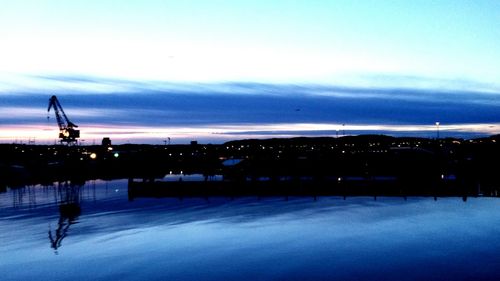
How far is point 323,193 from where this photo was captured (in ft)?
161

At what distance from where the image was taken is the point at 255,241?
992 inches

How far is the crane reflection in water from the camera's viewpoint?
26.1 meters

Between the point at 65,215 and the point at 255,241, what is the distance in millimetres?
17860

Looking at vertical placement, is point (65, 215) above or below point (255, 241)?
above

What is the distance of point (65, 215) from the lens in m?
35.8

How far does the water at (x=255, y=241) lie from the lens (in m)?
19.4

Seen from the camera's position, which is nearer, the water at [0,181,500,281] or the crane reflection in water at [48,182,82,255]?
the water at [0,181,500,281]

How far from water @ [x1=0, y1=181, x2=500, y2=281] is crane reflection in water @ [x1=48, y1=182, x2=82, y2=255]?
0.08 meters

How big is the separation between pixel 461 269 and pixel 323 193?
30.1 metres

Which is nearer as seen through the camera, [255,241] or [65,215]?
[255,241]

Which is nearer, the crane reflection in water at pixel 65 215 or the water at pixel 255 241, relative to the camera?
the water at pixel 255 241

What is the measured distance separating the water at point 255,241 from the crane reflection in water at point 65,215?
78 millimetres

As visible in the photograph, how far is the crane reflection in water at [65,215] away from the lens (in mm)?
26142

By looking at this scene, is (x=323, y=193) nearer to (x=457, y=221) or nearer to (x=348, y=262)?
(x=457, y=221)
